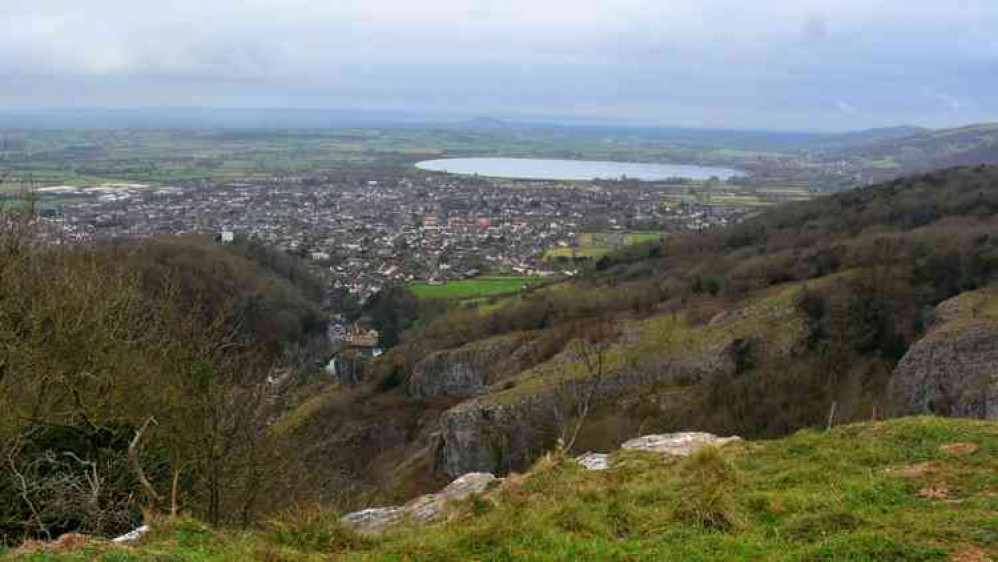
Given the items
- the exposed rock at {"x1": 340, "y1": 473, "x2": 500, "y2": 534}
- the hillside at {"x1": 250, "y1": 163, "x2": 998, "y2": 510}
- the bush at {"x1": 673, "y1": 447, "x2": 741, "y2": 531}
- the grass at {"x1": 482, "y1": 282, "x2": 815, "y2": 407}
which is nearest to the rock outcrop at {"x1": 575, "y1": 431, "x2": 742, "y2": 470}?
the hillside at {"x1": 250, "y1": 163, "x2": 998, "y2": 510}

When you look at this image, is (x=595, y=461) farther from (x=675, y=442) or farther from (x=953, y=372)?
(x=953, y=372)

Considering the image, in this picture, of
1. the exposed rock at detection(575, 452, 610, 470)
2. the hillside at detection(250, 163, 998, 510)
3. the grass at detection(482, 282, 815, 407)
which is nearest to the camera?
the exposed rock at detection(575, 452, 610, 470)

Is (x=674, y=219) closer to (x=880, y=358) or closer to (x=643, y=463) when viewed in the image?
(x=880, y=358)

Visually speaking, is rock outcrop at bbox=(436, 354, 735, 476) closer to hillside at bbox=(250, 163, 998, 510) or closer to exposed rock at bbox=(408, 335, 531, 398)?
hillside at bbox=(250, 163, 998, 510)

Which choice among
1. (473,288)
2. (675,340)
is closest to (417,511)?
(675,340)

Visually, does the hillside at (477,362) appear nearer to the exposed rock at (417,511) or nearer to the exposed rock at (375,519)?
the exposed rock at (375,519)

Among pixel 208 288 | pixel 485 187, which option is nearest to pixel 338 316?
pixel 208 288

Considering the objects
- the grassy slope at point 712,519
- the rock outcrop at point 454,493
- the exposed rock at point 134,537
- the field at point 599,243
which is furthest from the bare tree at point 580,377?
the field at point 599,243
